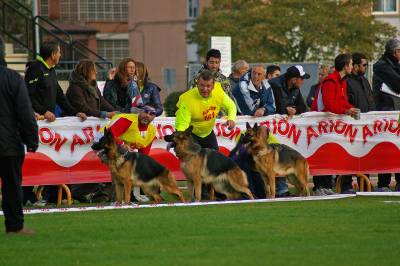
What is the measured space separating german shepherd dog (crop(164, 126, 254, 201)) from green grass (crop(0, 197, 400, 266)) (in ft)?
3.64

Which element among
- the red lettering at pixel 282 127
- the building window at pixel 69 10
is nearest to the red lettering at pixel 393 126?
the red lettering at pixel 282 127

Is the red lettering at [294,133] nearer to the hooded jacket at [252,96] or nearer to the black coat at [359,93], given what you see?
the hooded jacket at [252,96]

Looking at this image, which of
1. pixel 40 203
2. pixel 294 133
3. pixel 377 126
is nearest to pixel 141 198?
pixel 40 203

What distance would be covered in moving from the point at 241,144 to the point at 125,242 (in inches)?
235

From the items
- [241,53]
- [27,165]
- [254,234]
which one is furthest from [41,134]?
[241,53]

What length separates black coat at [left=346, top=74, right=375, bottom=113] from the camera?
20.1 m

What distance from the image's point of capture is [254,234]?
13.6 metres

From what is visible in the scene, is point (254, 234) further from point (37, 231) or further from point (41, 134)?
point (41, 134)

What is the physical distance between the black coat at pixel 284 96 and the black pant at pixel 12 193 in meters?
6.85

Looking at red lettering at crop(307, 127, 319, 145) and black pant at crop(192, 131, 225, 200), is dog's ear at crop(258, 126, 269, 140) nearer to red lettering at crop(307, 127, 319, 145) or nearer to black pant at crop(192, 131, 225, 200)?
black pant at crop(192, 131, 225, 200)

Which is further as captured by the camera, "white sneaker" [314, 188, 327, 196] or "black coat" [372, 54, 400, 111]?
"black coat" [372, 54, 400, 111]

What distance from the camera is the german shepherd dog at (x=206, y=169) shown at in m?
17.7

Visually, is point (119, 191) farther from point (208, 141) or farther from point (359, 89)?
point (359, 89)

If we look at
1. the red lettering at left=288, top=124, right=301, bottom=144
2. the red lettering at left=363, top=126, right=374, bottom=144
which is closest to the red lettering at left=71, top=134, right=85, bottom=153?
the red lettering at left=288, top=124, right=301, bottom=144
